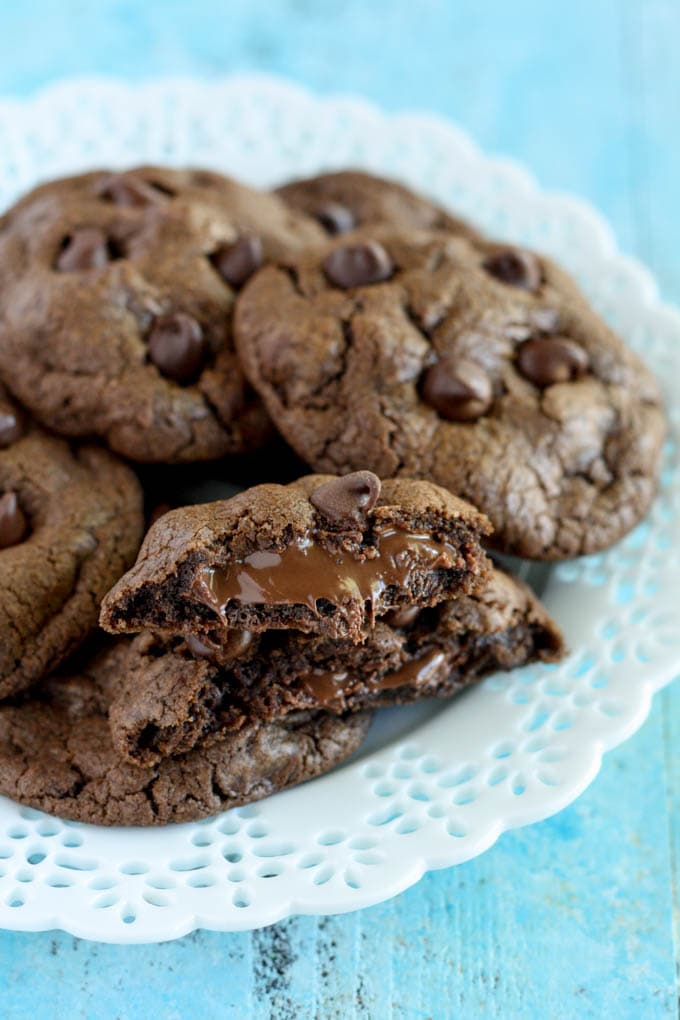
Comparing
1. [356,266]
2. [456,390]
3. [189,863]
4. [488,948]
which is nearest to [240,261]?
[356,266]

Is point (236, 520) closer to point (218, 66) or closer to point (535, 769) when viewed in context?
point (535, 769)

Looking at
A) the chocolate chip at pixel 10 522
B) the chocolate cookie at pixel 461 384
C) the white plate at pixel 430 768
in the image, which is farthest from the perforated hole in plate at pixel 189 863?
the chocolate cookie at pixel 461 384

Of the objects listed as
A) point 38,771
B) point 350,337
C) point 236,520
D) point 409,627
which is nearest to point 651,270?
point 350,337

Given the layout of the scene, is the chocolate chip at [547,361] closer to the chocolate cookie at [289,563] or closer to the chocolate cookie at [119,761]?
the chocolate cookie at [289,563]

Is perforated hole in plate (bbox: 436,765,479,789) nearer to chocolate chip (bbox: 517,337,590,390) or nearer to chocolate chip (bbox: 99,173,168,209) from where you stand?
chocolate chip (bbox: 517,337,590,390)

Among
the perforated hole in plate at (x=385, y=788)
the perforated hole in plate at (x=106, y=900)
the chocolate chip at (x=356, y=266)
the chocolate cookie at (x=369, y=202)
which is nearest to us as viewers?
the perforated hole in plate at (x=106, y=900)

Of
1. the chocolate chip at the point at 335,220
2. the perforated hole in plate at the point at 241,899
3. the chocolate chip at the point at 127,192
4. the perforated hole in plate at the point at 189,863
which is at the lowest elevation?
the perforated hole in plate at the point at 189,863

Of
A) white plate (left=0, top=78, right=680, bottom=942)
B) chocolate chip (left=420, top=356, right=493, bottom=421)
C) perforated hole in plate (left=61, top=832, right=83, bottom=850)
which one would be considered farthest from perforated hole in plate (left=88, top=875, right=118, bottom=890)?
chocolate chip (left=420, top=356, right=493, bottom=421)
